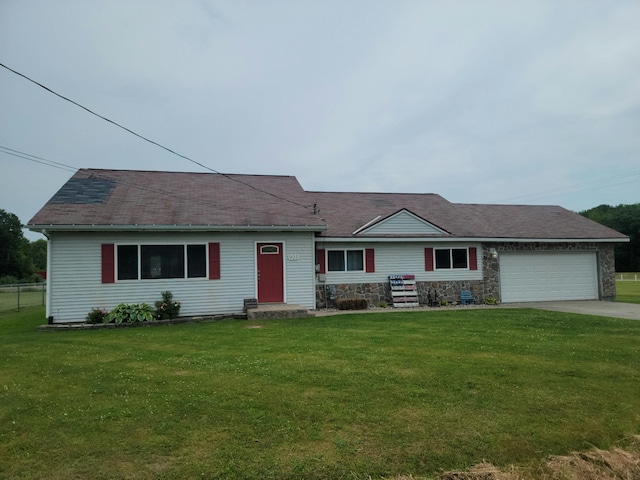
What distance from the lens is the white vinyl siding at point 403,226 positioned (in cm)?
1472

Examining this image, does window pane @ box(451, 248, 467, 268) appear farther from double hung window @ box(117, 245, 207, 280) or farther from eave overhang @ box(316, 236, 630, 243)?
double hung window @ box(117, 245, 207, 280)

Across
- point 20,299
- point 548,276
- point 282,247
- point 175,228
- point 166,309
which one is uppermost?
point 175,228

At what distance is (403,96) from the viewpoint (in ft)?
51.7

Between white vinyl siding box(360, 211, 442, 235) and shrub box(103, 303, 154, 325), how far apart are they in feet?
24.7

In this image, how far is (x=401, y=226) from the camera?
14898mm

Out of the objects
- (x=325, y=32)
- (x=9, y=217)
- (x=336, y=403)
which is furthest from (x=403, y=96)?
(x=9, y=217)

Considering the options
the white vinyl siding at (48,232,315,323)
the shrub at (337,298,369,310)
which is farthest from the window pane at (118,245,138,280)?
the shrub at (337,298,369,310)

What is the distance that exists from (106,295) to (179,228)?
109 inches

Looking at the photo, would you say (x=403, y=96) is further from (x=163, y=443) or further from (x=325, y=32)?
(x=163, y=443)

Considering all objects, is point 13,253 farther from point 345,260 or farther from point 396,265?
point 396,265

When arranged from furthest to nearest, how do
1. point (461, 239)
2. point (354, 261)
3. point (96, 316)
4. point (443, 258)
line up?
point (443, 258) → point (461, 239) → point (354, 261) → point (96, 316)

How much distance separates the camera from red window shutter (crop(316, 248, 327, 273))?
1417 centimetres

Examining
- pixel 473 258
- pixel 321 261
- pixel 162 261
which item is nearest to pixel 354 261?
pixel 321 261

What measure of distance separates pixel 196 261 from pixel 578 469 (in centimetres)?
1086
